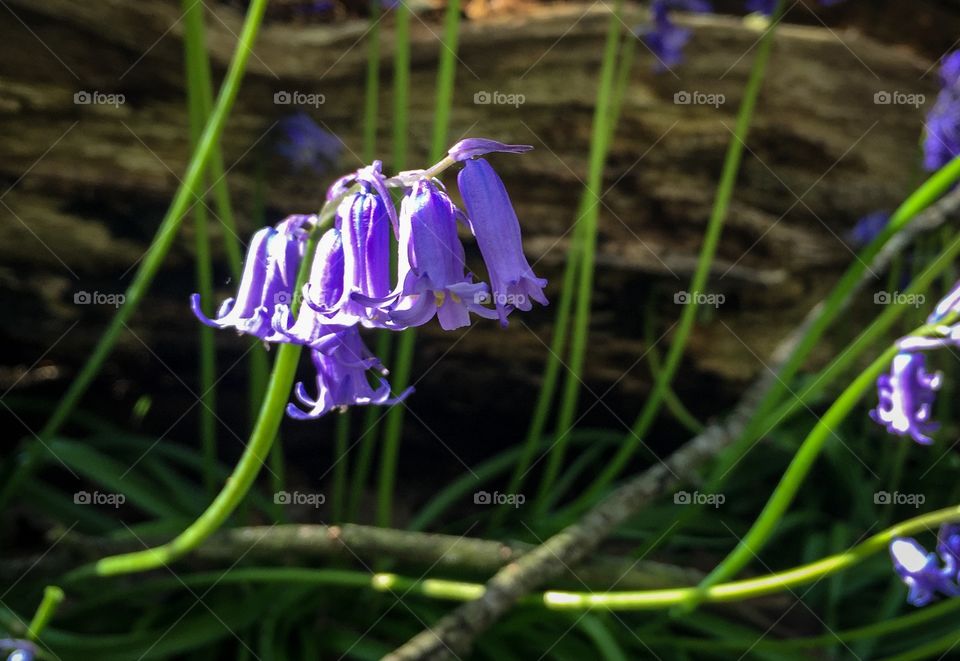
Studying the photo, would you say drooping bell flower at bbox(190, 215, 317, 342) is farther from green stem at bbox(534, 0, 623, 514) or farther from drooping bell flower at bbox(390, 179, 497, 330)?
green stem at bbox(534, 0, 623, 514)

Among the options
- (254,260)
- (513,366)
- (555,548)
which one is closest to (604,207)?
(513,366)

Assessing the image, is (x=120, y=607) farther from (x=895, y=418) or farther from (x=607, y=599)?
(x=895, y=418)

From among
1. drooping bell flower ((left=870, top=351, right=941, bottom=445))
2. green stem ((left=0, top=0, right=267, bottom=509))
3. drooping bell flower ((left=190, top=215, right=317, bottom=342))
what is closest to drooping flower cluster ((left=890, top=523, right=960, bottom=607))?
drooping bell flower ((left=870, top=351, right=941, bottom=445))

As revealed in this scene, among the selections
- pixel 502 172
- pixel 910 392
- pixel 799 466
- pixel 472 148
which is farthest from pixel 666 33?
pixel 472 148

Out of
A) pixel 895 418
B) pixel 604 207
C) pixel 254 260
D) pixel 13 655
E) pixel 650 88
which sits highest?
pixel 650 88

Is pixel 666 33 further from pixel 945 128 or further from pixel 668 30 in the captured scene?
pixel 945 128

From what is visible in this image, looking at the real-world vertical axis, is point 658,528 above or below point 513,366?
below

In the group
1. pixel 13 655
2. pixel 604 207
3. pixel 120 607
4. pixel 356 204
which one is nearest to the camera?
pixel 356 204
